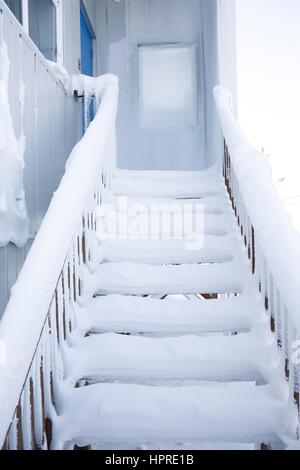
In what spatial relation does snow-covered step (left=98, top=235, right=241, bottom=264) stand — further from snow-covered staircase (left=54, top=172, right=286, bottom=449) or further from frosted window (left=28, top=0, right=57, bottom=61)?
frosted window (left=28, top=0, right=57, bottom=61)

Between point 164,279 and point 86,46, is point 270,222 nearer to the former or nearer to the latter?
point 164,279

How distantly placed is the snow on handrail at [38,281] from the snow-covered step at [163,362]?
0.45 metres

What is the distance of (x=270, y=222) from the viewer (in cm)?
161

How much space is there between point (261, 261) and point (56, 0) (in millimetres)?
2859

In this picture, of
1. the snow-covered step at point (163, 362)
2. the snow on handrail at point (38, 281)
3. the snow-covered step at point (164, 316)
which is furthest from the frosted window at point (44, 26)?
the snow-covered step at point (163, 362)

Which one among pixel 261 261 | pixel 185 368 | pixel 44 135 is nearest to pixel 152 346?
pixel 185 368

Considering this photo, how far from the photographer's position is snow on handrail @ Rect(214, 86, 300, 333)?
1.30 meters

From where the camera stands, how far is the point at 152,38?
5.38 meters

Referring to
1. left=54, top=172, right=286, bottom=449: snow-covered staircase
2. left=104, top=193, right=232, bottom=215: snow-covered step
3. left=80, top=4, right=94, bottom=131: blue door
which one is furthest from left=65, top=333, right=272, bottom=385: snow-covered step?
left=80, top=4, right=94, bottom=131: blue door

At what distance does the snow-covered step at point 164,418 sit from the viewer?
1.46 m

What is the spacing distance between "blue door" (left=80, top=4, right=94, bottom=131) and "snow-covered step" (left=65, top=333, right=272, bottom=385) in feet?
11.6

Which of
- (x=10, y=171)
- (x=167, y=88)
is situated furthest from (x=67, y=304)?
(x=167, y=88)
